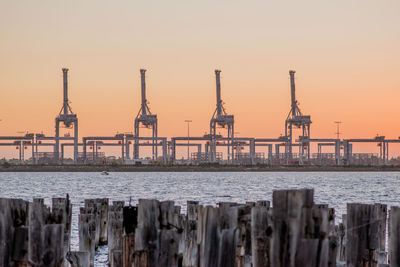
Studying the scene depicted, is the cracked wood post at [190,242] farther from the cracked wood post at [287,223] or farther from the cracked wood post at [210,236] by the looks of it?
the cracked wood post at [287,223]

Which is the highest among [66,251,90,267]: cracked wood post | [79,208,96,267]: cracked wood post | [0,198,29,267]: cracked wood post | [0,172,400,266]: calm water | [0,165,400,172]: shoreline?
[0,198,29,267]: cracked wood post

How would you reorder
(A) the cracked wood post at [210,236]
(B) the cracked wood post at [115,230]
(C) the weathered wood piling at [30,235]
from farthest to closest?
(B) the cracked wood post at [115,230]
(C) the weathered wood piling at [30,235]
(A) the cracked wood post at [210,236]

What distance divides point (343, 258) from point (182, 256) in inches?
110

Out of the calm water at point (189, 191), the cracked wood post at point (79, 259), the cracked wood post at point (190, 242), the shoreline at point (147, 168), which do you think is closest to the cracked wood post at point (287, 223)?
the cracked wood post at point (79, 259)

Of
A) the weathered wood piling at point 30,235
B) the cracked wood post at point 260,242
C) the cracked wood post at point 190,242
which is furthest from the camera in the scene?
the cracked wood post at point 190,242

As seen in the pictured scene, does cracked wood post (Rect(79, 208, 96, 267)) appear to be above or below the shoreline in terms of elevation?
above

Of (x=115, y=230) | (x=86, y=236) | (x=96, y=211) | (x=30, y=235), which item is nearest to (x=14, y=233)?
(x=30, y=235)

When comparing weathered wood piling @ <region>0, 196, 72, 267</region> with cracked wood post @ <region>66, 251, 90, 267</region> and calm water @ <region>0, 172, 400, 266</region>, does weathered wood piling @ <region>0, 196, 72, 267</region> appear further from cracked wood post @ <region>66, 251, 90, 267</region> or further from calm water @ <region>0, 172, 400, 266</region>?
calm water @ <region>0, 172, 400, 266</region>

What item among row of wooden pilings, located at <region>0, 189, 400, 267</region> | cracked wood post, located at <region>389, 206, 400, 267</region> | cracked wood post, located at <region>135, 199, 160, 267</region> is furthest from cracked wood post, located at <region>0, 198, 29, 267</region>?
cracked wood post, located at <region>389, 206, 400, 267</region>

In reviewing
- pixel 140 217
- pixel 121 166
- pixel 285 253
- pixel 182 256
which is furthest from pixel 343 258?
pixel 121 166

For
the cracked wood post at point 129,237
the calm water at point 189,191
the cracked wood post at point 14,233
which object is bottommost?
the calm water at point 189,191

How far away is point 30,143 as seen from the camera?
183 meters

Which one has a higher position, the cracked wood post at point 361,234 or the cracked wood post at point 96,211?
the cracked wood post at point 361,234

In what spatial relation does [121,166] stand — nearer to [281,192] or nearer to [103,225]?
[103,225]
